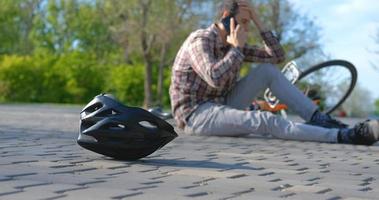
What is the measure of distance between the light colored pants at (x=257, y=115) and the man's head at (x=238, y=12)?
0.55 m

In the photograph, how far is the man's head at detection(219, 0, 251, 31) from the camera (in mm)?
7200

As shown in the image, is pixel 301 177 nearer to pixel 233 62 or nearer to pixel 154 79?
pixel 233 62

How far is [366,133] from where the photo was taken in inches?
255

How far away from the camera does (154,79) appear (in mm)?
43531

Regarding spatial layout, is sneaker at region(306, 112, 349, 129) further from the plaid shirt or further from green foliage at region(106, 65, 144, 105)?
green foliage at region(106, 65, 144, 105)

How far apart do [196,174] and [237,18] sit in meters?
3.56

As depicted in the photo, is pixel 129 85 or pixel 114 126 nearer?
pixel 114 126

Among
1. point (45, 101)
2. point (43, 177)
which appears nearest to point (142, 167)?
point (43, 177)

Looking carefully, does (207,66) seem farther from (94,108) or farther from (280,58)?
(94,108)

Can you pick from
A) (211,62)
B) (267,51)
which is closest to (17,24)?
(267,51)

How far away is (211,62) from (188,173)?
9.72 ft

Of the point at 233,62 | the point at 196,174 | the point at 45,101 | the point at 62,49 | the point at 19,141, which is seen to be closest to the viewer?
the point at 196,174

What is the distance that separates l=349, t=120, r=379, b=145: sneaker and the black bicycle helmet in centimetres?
269

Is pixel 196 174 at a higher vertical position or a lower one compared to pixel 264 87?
lower
